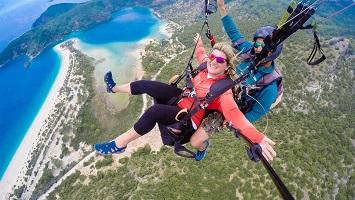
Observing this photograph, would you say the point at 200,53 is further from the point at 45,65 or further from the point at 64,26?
the point at 64,26

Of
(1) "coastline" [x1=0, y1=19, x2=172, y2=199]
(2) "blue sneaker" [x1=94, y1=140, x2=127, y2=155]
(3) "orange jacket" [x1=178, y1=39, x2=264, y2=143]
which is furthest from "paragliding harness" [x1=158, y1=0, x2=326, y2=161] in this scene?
(1) "coastline" [x1=0, y1=19, x2=172, y2=199]

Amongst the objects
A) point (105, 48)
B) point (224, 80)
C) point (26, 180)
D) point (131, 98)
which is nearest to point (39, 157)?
point (26, 180)

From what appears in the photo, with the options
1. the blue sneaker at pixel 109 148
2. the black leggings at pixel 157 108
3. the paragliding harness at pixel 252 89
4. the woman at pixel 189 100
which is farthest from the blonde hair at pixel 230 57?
the blue sneaker at pixel 109 148

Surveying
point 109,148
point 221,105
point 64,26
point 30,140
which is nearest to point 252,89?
point 221,105

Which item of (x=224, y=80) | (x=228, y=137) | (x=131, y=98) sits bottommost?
(x=131, y=98)

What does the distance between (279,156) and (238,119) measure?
672 inches

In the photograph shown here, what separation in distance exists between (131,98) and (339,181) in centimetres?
3000

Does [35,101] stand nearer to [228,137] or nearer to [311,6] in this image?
[228,137]

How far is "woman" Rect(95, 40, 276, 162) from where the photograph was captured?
408 cm

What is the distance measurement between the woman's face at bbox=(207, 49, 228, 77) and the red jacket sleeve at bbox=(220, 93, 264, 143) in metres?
0.51

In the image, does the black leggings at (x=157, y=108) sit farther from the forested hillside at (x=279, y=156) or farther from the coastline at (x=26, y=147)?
the coastline at (x=26, y=147)

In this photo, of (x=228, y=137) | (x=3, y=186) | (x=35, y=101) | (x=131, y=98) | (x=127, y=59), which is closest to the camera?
(x=228, y=137)

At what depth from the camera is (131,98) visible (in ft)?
138

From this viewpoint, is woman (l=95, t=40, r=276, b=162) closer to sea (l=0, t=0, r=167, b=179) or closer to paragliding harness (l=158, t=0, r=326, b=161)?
paragliding harness (l=158, t=0, r=326, b=161)
